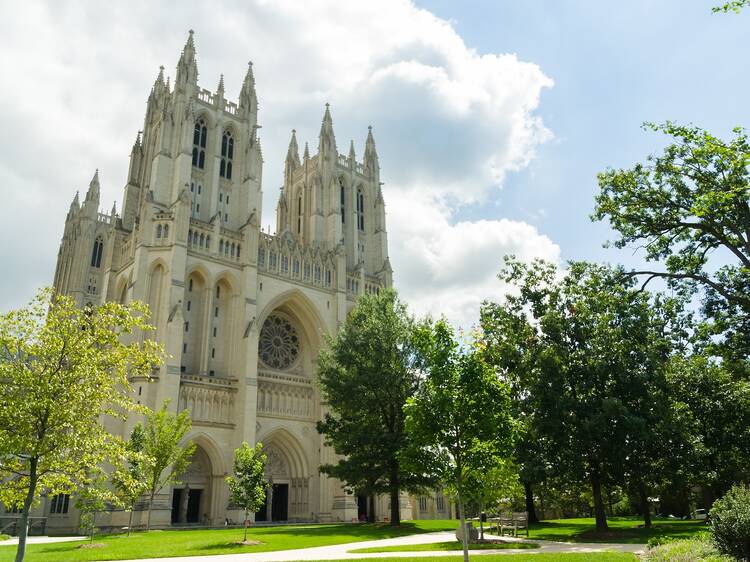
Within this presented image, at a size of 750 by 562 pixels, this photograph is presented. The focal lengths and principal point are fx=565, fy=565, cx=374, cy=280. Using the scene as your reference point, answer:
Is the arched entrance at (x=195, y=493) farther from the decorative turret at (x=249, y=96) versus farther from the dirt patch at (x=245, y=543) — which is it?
the decorative turret at (x=249, y=96)

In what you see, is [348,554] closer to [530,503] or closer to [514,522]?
[514,522]

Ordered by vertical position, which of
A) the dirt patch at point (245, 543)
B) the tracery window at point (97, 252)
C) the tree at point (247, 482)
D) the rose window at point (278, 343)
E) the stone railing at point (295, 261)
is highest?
the tracery window at point (97, 252)

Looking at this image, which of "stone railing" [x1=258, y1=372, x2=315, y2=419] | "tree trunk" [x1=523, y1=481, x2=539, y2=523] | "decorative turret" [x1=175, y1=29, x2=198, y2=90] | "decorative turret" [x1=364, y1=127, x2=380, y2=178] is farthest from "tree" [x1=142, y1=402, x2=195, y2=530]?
"decorative turret" [x1=364, y1=127, x2=380, y2=178]

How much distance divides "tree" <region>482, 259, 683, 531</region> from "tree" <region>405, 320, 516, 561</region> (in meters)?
9.20

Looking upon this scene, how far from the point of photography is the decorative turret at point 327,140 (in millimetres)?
59719

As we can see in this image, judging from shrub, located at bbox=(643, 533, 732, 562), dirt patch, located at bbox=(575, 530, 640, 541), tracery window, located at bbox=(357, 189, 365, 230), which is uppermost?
tracery window, located at bbox=(357, 189, 365, 230)

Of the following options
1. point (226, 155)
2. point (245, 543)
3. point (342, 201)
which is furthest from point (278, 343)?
point (245, 543)

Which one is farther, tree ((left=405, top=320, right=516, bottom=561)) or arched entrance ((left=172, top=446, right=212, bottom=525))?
arched entrance ((left=172, top=446, right=212, bottom=525))

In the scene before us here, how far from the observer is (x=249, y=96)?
180 ft

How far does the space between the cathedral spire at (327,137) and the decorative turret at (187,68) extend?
1433 centimetres

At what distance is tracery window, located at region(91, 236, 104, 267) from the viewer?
60156mm

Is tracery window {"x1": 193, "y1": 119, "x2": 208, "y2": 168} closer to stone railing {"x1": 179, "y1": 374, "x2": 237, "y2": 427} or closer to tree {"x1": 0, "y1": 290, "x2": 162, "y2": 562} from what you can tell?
stone railing {"x1": 179, "y1": 374, "x2": 237, "y2": 427}

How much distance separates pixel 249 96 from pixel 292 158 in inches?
445

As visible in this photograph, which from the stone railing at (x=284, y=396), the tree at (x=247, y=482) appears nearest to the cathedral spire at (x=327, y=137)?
the stone railing at (x=284, y=396)
